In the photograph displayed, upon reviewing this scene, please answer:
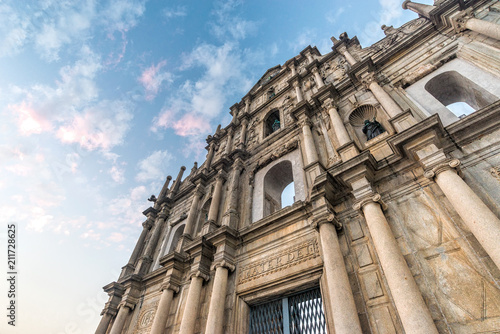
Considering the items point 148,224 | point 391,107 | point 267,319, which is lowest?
point 267,319

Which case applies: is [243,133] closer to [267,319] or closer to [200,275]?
[200,275]

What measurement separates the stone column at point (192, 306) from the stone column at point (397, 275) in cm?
557

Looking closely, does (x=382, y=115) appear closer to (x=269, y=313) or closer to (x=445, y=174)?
(x=445, y=174)

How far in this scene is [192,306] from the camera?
25.3ft

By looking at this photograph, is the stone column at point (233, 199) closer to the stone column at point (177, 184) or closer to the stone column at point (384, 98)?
the stone column at point (177, 184)

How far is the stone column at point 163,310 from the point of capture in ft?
27.4

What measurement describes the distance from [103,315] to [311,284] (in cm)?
1015

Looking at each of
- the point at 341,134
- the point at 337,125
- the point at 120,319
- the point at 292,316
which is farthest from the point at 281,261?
the point at 120,319

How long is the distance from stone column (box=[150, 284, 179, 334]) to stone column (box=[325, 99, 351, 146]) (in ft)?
26.0

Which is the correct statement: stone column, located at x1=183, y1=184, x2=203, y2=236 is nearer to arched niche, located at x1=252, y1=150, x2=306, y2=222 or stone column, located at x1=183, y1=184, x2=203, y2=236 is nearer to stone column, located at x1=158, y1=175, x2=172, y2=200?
Answer: arched niche, located at x1=252, y1=150, x2=306, y2=222

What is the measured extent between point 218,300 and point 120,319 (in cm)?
602

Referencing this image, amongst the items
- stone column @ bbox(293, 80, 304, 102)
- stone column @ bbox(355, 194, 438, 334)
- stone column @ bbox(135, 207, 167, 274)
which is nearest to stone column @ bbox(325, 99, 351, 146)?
stone column @ bbox(355, 194, 438, 334)

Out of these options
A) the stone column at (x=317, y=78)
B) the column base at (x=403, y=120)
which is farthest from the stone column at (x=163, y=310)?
the stone column at (x=317, y=78)

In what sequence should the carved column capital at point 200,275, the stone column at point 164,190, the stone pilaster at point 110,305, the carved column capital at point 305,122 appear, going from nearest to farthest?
the carved column capital at point 200,275, the carved column capital at point 305,122, the stone pilaster at point 110,305, the stone column at point 164,190
